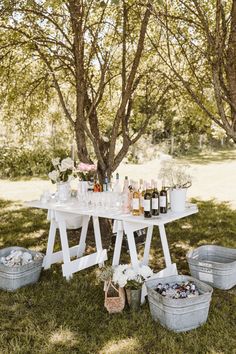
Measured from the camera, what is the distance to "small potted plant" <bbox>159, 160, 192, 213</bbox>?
3928mm

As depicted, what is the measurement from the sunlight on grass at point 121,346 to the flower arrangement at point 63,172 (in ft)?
6.54

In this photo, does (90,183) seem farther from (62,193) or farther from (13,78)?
(13,78)

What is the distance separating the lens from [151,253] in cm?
523

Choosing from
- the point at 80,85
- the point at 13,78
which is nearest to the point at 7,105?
the point at 13,78

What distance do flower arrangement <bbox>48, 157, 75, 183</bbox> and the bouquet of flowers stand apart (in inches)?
53.8

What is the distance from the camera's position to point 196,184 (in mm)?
11281

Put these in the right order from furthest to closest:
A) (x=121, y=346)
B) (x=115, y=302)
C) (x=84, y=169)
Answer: (x=84, y=169) → (x=115, y=302) → (x=121, y=346)

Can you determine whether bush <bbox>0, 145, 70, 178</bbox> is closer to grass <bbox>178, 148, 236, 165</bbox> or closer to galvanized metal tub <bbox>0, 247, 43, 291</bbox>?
grass <bbox>178, 148, 236, 165</bbox>

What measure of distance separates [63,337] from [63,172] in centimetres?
196

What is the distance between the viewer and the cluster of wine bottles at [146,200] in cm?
367

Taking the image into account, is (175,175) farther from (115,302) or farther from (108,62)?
(108,62)

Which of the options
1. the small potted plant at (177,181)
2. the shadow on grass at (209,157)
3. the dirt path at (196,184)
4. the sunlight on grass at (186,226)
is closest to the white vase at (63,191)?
the small potted plant at (177,181)

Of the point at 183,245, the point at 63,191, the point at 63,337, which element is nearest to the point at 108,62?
the point at 63,191

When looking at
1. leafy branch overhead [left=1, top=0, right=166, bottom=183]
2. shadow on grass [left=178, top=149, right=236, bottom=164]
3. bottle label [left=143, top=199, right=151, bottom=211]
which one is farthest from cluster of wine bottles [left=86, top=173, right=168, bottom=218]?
shadow on grass [left=178, top=149, right=236, bottom=164]
